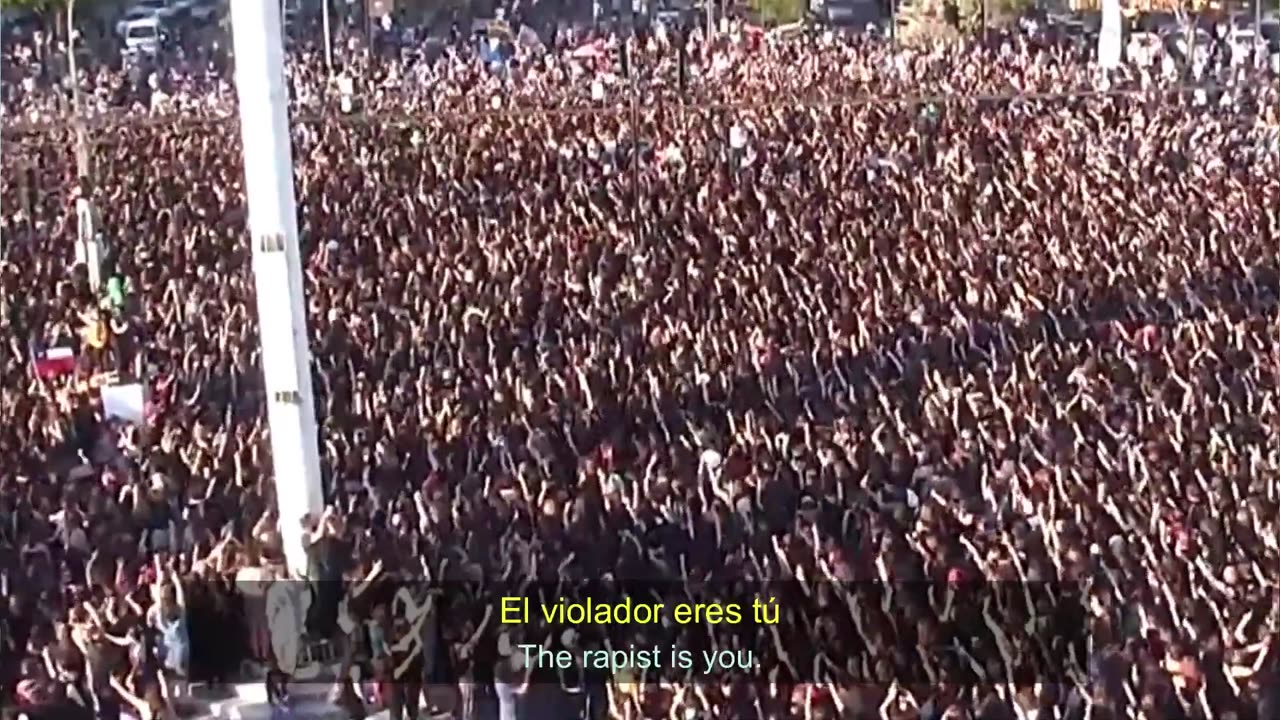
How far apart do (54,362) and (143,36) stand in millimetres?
30992

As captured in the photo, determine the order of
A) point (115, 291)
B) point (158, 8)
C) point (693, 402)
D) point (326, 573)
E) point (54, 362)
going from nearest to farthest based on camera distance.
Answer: point (326, 573), point (693, 402), point (54, 362), point (115, 291), point (158, 8)

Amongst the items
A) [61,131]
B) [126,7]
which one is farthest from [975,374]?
[126,7]

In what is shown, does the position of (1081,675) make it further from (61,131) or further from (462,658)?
(61,131)

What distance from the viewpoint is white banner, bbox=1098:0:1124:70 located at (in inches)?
1496

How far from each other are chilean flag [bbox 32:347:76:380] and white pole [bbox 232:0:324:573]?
17.6ft

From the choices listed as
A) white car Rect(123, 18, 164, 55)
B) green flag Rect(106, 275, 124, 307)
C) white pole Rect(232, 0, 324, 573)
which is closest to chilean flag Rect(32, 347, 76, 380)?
green flag Rect(106, 275, 124, 307)

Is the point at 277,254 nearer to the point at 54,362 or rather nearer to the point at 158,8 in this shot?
the point at 54,362

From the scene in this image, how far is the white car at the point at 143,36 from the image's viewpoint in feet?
159

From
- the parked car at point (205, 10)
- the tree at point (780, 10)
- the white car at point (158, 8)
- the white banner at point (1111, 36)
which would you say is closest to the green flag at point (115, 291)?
the white banner at point (1111, 36)

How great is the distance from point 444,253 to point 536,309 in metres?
2.68

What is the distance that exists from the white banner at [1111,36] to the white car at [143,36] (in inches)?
755

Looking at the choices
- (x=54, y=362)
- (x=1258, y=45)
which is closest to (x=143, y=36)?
(x=1258, y=45)

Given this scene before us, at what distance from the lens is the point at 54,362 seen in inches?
799

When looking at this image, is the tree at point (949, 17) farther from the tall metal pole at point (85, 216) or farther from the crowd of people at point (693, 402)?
the tall metal pole at point (85, 216)
